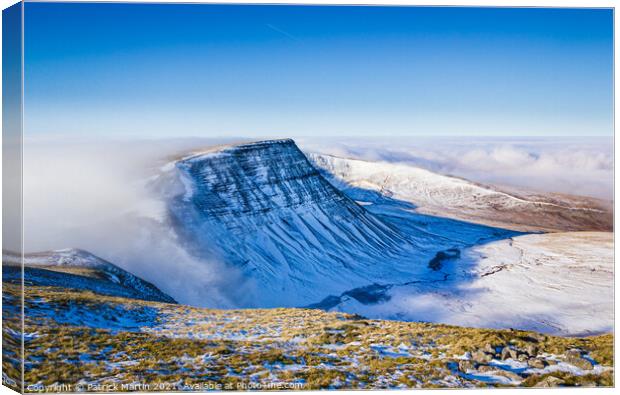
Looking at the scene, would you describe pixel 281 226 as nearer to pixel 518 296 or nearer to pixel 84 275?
pixel 518 296

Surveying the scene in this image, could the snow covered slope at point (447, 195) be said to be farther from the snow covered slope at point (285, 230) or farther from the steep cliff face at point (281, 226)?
the steep cliff face at point (281, 226)

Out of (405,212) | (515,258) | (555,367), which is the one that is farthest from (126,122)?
(405,212)

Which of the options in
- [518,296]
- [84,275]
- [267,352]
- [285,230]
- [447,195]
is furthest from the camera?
[447,195]

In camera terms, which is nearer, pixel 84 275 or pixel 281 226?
pixel 84 275

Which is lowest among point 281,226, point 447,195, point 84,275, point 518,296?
point 447,195

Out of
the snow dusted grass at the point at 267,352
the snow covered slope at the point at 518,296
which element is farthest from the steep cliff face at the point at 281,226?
the snow dusted grass at the point at 267,352

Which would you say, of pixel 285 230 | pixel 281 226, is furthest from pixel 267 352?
pixel 281 226

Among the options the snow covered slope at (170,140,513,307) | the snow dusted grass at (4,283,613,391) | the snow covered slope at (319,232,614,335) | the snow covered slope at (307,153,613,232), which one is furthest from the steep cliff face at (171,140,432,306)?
the snow covered slope at (307,153,613,232)

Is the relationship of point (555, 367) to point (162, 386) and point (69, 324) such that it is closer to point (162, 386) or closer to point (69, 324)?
point (162, 386)
